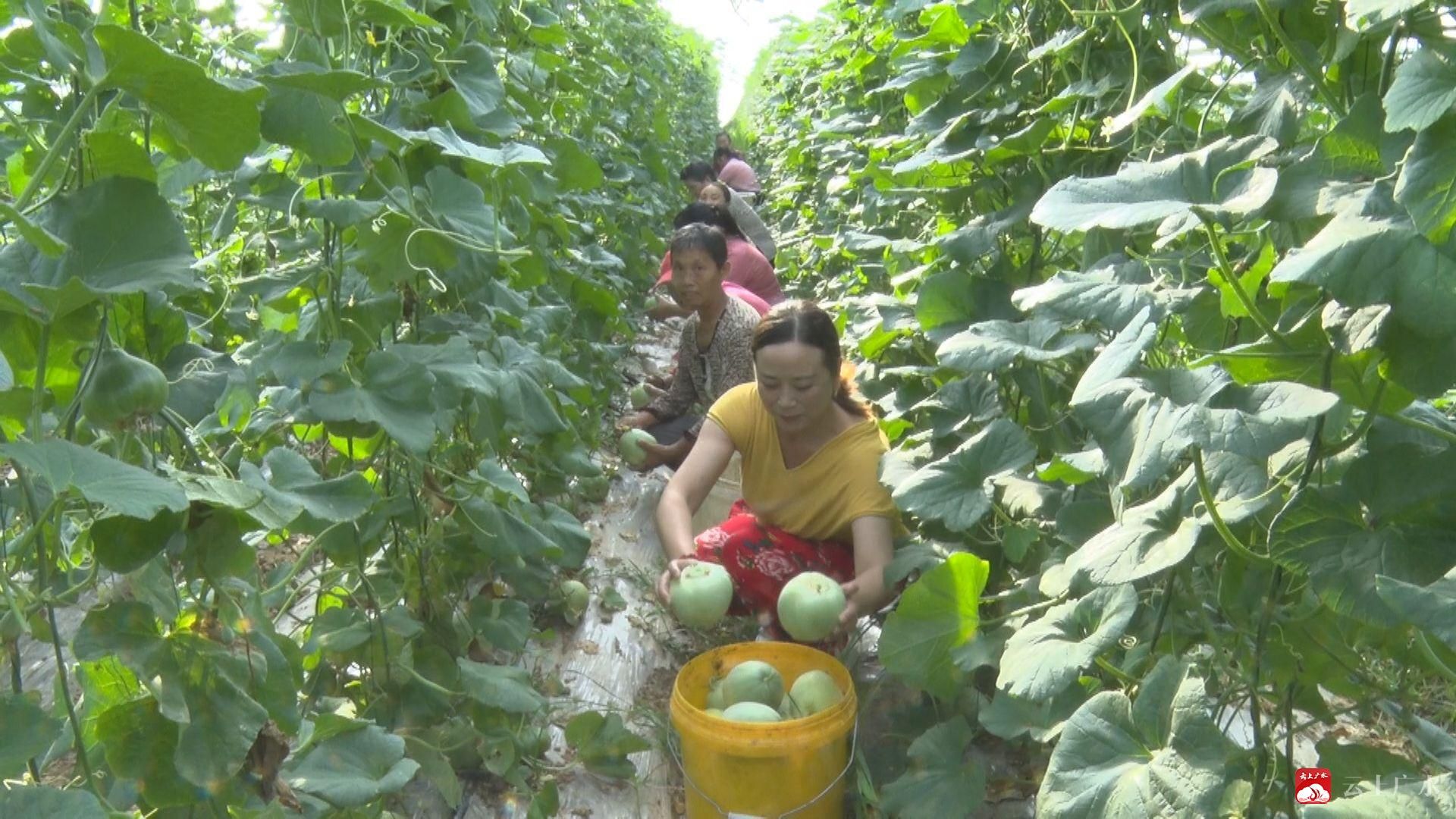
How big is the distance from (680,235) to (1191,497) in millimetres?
2938

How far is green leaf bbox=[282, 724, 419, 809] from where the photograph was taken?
131 cm

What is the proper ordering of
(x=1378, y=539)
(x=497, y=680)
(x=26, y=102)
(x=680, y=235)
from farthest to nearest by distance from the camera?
(x=680, y=235)
(x=497, y=680)
(x=26, y=102)
(x=1378, y=539)

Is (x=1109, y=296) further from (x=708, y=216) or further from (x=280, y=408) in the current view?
(x=708, y=216)

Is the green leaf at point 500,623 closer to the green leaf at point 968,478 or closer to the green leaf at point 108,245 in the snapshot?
the green leaf at point 968,478

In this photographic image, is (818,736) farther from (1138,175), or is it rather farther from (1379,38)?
(1379,38)

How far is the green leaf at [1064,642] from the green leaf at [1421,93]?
59 cm

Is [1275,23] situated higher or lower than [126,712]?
higher

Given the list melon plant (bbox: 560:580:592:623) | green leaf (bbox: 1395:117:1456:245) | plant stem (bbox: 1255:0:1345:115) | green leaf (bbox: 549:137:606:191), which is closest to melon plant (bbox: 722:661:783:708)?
melon plant (bbox: 560:580:592:623)

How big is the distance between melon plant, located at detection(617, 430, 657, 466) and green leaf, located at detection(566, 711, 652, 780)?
5.58 ft

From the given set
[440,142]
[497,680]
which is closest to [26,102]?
[440,142]

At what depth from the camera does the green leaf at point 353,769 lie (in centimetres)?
131

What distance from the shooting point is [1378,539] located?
1.00 meters

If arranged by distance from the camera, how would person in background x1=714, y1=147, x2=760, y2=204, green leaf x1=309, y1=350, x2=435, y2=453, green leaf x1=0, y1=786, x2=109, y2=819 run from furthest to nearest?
person in background x1=714, y1=147, x2=760, y2=204
green leaf x1=309, y1=350, x2=435, y2=453
green leaf x1=0, y1=786, x2=109, y2=819

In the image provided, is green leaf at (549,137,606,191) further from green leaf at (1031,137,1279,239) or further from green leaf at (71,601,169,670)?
green leaf at (71,601,169,670)
